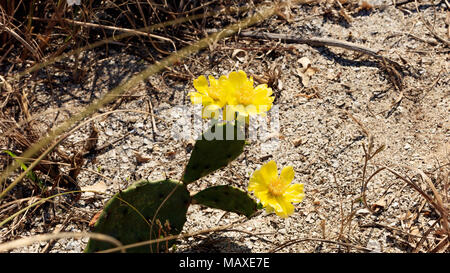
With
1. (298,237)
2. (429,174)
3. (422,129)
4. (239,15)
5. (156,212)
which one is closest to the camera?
(156,212)

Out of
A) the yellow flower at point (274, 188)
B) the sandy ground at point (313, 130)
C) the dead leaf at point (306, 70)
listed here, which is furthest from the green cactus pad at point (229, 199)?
the dead leaf at point (306, 70)

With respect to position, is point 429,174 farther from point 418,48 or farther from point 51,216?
point 51,216

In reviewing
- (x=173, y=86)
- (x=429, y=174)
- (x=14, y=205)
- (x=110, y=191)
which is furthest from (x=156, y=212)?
(x=429, y=174)

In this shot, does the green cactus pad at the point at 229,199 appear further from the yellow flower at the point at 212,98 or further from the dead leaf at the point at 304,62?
the dead leaf at the point at 304,62

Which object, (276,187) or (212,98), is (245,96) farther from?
(276,187)

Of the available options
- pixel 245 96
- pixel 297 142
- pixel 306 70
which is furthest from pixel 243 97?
pixel 306 70

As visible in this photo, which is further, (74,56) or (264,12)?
(264,12)
